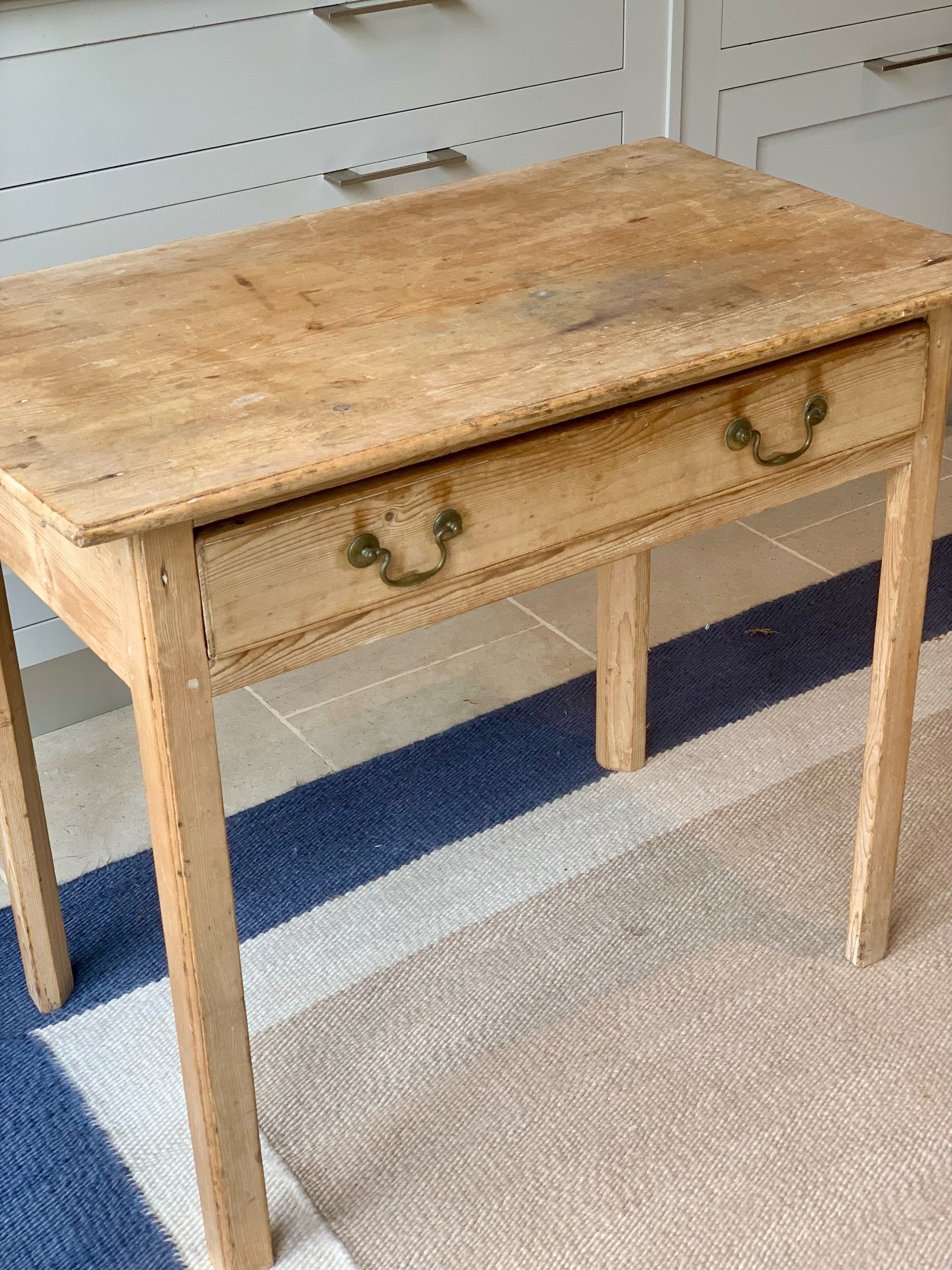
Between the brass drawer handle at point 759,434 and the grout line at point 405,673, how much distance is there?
0.99 m

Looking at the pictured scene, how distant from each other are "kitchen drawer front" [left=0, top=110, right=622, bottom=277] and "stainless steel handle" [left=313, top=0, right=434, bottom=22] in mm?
139

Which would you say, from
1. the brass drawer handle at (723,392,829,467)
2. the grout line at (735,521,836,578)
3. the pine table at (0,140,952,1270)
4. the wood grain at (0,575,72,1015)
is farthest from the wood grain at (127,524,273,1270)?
the grout line at (735,521,836,578)

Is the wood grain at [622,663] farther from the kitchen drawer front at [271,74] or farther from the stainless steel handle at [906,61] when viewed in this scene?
the stainless steel handle at [906,61]

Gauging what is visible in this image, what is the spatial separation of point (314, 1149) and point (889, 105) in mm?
1973

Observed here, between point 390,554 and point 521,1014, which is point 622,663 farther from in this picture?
point 390,554

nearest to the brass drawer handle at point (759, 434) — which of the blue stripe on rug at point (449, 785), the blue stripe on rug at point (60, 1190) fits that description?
the blue stripe on rug at point (449, 785)

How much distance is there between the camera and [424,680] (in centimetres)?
211

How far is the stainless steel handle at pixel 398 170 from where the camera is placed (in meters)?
1.92

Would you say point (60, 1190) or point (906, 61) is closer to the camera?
point (60, 1190)

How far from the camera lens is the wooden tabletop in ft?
3.20

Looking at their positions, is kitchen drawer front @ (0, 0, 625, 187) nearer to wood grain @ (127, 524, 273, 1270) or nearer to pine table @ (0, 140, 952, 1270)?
pine table @ (0, 140, 952, 1270)

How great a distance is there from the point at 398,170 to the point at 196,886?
1220 millimetres

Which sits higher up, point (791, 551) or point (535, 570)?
point (535, 570)

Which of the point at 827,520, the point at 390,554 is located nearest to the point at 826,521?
the point at 827,520
